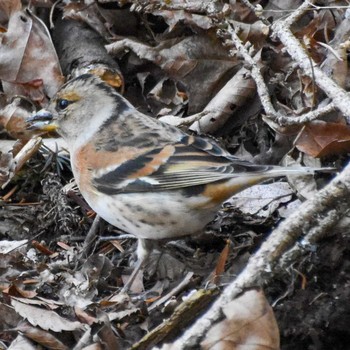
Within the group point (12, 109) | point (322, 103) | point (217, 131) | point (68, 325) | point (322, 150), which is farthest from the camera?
point (12, 109)

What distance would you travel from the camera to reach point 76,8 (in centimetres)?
682

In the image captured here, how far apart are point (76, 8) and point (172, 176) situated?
8.50ft

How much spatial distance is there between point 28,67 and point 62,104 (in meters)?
1.16

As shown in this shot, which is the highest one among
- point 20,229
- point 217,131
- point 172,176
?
point 172,176

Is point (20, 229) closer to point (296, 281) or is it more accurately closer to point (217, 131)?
point (217, 131)

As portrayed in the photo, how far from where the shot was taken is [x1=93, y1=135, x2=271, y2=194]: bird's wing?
456 centimetres

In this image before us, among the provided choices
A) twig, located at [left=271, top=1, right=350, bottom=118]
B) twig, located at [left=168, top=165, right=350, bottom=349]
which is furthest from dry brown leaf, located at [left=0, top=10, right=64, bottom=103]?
twig, located at [left=168, top=165, right=350, bottom=349]

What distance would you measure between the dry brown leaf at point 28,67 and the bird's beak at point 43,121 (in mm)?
897

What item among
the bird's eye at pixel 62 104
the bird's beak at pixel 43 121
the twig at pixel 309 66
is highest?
the twig at pixel 309 66

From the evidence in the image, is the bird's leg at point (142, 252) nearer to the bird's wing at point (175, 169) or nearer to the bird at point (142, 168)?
the bird at point (142, 168)

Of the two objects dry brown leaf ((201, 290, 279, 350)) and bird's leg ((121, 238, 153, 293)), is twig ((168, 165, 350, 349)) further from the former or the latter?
bird's leg ((121, 238, 153, 293))

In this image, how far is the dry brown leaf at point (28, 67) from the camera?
257 inches

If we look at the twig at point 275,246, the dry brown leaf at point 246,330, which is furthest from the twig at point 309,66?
the dry brown leaf at point 246,330

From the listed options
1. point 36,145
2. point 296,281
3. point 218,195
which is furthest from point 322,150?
point 36,145
